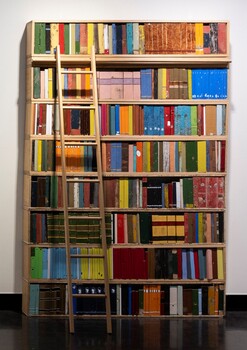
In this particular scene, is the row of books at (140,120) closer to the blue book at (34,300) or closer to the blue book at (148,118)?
the blue book at (148,118)

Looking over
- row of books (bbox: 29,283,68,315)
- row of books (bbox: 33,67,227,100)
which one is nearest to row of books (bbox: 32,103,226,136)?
row of books (bbox: 33,67,227,100)

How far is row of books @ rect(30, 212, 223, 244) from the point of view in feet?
23.6

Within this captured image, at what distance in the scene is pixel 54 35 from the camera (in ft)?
23.4

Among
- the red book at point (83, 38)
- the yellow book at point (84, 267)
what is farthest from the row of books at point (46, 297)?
the red book at point (83, 38)

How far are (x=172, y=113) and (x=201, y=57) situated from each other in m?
0.58

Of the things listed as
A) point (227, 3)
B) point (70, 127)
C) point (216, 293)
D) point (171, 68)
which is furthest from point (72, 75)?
point (216, 293)

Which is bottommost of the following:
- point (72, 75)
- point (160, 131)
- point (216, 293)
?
point (216, 293)

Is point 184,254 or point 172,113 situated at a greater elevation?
point 172,113

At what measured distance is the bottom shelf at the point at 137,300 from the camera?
23.5ft

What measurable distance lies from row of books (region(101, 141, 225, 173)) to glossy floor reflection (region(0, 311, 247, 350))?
140 centimetres

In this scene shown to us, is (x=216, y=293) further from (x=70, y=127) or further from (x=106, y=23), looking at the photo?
(x=106, y=23)

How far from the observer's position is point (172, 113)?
718 centimetres

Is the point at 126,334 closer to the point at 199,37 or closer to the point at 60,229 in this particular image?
the point at 60,229

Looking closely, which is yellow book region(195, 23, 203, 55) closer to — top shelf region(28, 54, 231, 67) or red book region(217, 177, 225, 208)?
top shelf region(28, 54, 231, 67)
